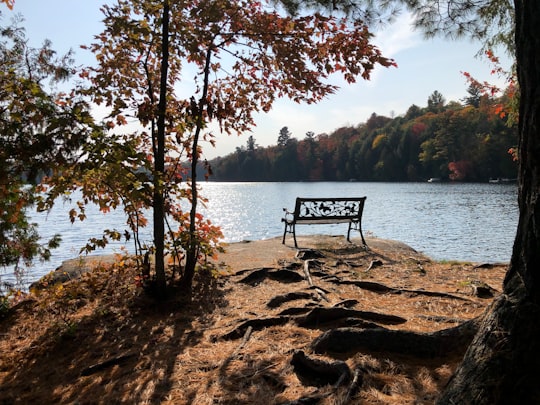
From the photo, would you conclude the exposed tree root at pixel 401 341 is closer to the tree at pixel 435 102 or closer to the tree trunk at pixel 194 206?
the tree trunk at pixel 194 206

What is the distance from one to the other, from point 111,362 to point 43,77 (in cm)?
388

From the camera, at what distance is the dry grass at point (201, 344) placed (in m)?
2.93

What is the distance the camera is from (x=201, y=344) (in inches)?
162

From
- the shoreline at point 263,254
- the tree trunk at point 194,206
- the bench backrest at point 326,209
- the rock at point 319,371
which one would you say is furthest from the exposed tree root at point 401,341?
the bench backrest at point 326,209

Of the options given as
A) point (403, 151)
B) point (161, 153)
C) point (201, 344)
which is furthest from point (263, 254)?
point (403, 151)

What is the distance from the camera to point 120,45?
524 centimetres

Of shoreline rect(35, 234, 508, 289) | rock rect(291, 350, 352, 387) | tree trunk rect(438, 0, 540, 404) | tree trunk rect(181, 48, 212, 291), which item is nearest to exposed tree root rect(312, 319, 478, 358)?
rock rect(291, 350, 352, 387)

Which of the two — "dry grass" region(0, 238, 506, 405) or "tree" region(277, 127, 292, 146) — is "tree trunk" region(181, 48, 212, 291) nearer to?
"dry grass" region(0, 238, 506, 405)

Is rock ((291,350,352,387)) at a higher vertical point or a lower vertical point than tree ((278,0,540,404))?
lower

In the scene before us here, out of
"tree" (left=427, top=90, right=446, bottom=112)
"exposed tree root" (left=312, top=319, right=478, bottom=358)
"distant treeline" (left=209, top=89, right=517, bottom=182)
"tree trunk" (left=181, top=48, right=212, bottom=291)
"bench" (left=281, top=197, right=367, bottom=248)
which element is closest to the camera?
"exposed tree root" (left=312, top=319, right=478, bottom=358)

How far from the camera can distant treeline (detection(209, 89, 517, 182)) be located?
73188mm

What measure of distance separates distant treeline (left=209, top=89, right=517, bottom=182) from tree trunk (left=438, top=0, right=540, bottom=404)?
157 feet

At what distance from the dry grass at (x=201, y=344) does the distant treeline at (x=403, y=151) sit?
4571cm

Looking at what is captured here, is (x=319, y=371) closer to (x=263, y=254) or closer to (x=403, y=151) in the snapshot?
(x=263, y=254)
